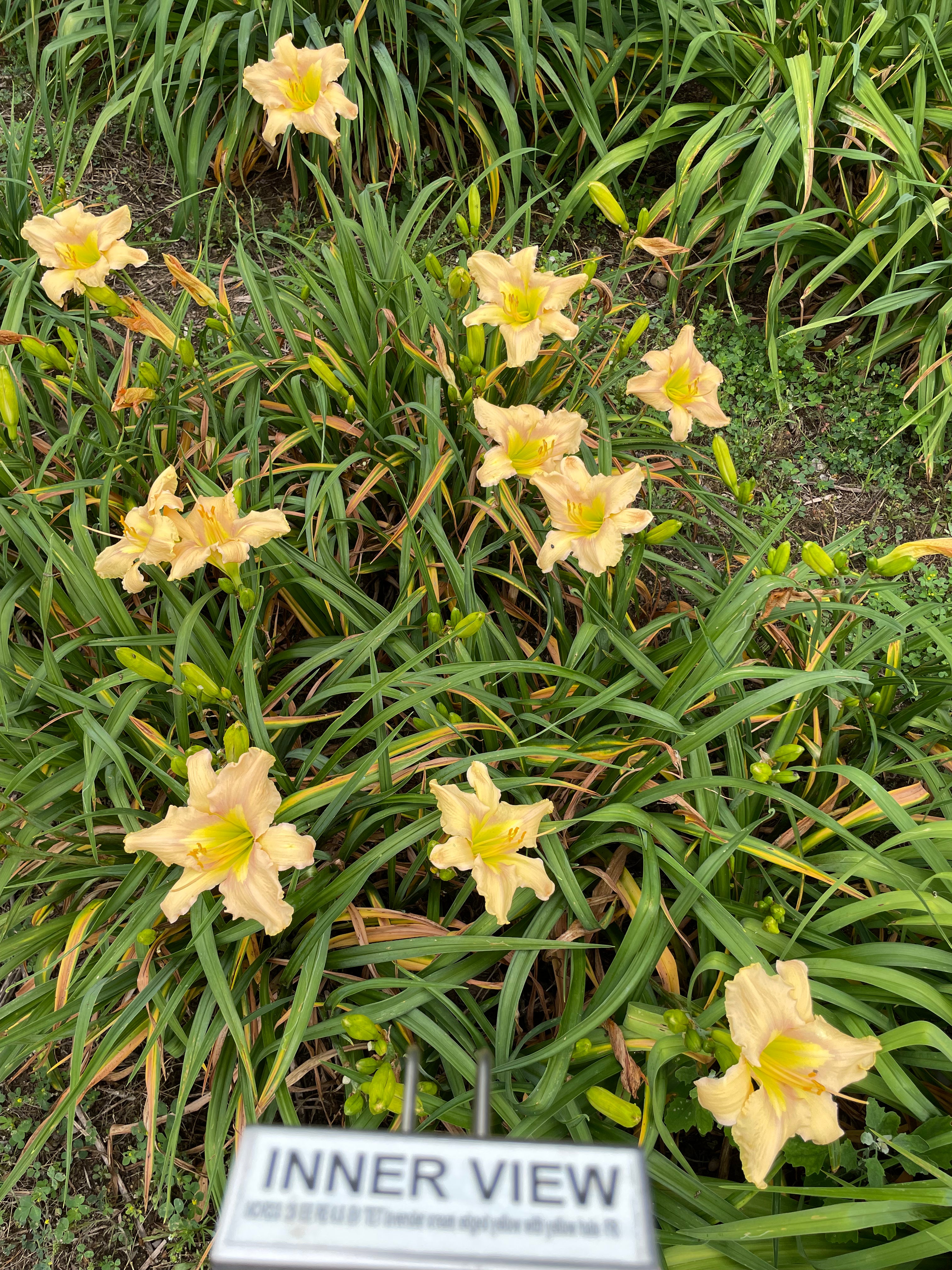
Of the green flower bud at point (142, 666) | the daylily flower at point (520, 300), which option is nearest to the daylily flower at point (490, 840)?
the green flower bud at point (142, 666)

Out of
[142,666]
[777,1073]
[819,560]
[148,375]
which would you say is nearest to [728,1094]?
[777,1073]

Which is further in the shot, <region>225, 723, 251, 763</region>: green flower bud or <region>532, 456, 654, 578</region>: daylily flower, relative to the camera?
<region>532, 456, 654, 578</region>: daylily flower

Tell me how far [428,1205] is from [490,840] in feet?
2.64

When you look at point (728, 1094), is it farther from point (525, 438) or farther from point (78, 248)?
point (78, 248)

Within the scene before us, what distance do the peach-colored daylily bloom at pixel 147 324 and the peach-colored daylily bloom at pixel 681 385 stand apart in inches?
39.2

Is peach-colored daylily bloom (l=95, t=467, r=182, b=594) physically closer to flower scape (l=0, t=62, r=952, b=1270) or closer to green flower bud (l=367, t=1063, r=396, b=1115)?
flower scape (l=0, t=62, r=952, b=1270)

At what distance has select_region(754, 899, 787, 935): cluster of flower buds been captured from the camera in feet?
4.12

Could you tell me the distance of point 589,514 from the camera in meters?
1.34

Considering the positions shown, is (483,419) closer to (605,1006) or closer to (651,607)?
(651,607)

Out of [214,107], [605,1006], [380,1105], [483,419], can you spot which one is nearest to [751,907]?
[605,1006]

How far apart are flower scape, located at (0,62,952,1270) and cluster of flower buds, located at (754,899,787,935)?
0.07 ft

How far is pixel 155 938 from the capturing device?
1.27 m

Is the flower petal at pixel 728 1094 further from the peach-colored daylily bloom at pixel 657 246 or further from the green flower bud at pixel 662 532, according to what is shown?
the peach-colored daylily bloom at pixel 657 246

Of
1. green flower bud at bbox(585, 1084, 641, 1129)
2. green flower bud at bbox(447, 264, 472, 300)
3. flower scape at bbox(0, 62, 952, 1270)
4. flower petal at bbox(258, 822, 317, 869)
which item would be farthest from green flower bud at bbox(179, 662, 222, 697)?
green flower bud at bbox(447, 264, 472, 300)
